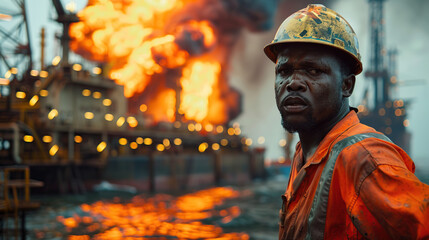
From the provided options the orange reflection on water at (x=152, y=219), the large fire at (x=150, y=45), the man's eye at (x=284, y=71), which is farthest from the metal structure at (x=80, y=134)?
the man's eye at (x=284, y=71)

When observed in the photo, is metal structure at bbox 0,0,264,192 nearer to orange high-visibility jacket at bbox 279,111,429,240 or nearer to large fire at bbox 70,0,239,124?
large fire at bbox 70,0,239,124

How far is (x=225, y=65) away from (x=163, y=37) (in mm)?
18878

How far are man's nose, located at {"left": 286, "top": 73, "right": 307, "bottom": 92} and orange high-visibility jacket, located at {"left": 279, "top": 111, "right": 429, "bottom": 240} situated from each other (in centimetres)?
30

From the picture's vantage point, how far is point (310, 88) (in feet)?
7.66

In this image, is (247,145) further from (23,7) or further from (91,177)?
(23,7)

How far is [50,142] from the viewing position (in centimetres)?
3447

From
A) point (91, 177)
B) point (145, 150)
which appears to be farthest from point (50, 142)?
point (145, 150)

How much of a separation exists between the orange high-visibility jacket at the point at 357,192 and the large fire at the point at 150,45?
193 ft

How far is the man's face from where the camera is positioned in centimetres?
233

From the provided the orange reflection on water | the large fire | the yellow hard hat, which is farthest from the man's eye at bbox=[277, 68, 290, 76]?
the large fire

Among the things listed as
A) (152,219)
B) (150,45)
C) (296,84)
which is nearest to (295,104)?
(296,84)

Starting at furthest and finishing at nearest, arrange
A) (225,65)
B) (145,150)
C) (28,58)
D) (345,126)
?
1. (225,65)
2. (28,58)
3. (145,150)
4. (345,126)

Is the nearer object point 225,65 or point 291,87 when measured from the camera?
point 291,87

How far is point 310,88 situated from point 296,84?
0.08 m
